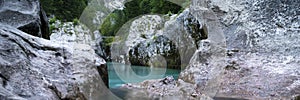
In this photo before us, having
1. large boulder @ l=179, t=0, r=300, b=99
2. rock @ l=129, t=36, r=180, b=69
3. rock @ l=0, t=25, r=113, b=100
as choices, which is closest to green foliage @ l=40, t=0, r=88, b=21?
rock @ l=129, t=36, r=180, b=69

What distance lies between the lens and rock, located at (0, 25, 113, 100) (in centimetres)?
241

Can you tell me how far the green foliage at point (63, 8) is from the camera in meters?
18.7

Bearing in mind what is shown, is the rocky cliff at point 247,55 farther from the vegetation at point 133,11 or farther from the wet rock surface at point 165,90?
the vegetation at point 133,11

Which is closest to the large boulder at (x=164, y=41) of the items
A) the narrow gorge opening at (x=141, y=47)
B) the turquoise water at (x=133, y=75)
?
the narrow gorge opening at (x=141, y=47)

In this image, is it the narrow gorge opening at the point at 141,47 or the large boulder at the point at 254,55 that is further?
the narrow gorge opening at the point at 141,47

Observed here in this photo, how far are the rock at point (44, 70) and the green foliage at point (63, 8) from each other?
15.9 meters

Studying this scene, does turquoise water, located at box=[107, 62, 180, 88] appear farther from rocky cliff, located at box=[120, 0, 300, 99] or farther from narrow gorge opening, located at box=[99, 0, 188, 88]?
rocky cliff, located at box=[120, 0, 300, 99]

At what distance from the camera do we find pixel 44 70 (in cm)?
288

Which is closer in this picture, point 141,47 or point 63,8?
point 141,47

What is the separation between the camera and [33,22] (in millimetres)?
5129

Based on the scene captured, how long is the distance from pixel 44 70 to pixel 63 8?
1817 cm

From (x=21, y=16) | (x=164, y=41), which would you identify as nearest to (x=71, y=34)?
(x=164, y=41)

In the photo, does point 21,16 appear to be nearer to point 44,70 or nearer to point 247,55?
point 44,70

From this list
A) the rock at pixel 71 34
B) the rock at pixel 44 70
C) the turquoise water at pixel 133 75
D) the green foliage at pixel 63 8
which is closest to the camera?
the rock at pixel 44 70
